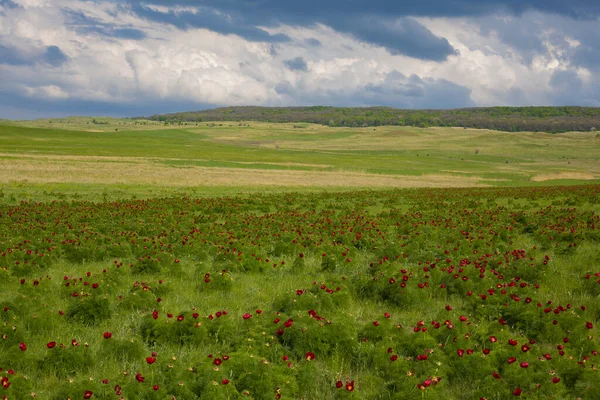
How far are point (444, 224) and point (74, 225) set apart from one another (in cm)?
1338

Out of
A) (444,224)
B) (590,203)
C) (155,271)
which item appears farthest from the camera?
(590,203)

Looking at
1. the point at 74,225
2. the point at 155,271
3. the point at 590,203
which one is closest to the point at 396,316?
the point at 155,271

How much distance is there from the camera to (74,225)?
17.2 meters

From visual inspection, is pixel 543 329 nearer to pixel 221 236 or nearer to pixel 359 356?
pixel 359 356

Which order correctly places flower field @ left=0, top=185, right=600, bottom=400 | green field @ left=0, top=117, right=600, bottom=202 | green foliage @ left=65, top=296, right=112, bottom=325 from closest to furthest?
1. flower field @ left=0, top=185, right=600, bottom=400
2. green foliage @ left=65, top=296, right=112, bottom=325
3. green field @ left=0, top=117, right=600, bottom=202

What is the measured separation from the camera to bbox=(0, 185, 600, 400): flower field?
6.35m

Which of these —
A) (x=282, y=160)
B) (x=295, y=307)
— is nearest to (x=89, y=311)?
(x=295, y=307)

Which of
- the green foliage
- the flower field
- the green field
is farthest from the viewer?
the green field

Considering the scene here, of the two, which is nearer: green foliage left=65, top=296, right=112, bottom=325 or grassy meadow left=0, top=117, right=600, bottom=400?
grassy meadow left=0, top=117, right=600, bottom=400

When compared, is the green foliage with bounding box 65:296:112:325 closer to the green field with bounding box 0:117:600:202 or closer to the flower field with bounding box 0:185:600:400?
the flower field with bounding box 0:185:600:400

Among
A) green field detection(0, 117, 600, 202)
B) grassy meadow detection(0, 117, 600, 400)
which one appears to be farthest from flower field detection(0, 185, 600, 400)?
green field detection(0, 117, 600, 202)

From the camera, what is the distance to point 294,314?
8289mm

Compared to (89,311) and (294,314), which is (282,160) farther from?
(294,314)

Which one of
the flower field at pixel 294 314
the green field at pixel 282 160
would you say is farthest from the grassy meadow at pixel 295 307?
the green field at pixel 282 160
